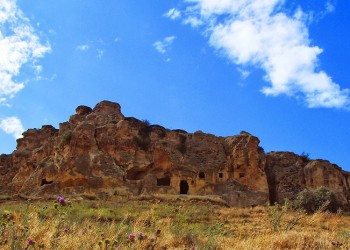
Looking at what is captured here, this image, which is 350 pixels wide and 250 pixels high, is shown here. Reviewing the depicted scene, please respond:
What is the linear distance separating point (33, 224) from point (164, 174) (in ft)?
101

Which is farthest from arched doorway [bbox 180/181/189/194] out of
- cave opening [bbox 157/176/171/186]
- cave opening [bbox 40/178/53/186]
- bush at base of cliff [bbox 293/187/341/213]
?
cave opening [bbox 40/178/53/186]

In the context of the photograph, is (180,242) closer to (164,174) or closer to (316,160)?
(164,174)

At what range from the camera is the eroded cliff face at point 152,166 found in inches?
1342

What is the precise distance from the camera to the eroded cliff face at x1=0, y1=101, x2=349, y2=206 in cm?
3409

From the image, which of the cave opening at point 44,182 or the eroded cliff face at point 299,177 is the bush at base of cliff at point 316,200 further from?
the cave opening at point 44,182

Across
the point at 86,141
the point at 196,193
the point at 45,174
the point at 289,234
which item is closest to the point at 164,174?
the point at 196,193

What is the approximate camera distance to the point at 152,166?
3697 centimetres

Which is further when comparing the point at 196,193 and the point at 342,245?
the point at 196,193

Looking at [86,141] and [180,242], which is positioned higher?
[86,141]

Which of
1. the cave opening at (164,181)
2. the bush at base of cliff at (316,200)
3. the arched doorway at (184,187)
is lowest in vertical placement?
the bush at base of cliff at (316,200)

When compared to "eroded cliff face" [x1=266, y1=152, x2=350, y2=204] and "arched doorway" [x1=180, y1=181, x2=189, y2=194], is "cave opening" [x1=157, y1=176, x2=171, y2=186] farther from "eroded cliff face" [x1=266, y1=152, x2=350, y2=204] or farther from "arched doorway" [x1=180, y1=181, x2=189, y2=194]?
"eroded cliff face" [x1=266, y1=152, x2=350, y2=204]

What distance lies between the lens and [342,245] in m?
6.10

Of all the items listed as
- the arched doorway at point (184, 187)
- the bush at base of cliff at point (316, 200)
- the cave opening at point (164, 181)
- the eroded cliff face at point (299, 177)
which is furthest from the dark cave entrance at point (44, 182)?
the bush at base of cliff at point (316, 200)

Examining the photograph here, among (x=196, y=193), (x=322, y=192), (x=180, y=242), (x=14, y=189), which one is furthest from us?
(x=14, y=189)
